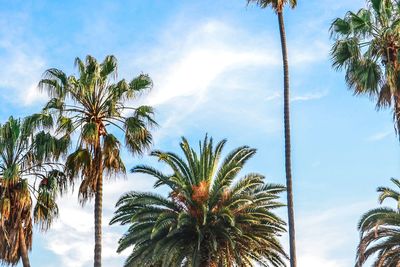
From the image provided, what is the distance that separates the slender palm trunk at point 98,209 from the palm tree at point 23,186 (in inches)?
95.0

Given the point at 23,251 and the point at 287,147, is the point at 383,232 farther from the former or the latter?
the point at 23,251

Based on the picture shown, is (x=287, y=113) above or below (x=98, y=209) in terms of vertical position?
above

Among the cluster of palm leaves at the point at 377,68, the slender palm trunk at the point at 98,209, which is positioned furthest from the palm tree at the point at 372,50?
the slender palm trunk at the point at 98,209

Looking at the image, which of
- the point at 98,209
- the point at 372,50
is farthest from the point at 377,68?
the point at 98,209

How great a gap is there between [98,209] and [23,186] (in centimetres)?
583

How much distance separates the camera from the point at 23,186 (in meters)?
37.2

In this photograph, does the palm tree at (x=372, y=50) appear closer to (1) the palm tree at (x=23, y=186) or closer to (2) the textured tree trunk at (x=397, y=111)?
(2) the textured tree trunk at (x=397, y=111)

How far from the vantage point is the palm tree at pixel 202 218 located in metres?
35.3

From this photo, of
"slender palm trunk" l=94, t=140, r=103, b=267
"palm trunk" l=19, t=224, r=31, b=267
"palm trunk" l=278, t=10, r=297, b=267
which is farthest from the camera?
"palm trunk" l=19, t=224, r=31, b=267

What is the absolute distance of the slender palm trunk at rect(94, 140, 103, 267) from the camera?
108 feet

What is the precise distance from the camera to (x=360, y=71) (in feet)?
114

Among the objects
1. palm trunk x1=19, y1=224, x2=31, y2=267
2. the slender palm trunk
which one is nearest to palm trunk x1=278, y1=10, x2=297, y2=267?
the slender palm trunk

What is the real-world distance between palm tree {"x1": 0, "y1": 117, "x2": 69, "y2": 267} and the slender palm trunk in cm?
241

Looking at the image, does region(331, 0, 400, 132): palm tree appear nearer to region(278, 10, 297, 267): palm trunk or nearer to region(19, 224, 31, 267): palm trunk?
region(278, 10, 297, 267): palm trunk
